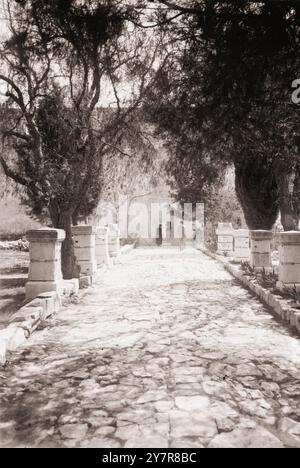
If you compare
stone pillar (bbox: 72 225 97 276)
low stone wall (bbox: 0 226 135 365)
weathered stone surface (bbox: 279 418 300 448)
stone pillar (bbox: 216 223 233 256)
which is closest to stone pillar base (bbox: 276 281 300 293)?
low stone wall (bbox: 0 226 135 365)

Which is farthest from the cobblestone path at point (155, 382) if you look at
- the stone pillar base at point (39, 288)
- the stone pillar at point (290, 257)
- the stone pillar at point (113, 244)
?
the stone pillar at point (113, 244)

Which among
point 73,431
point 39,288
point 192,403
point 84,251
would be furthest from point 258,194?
point 73,431

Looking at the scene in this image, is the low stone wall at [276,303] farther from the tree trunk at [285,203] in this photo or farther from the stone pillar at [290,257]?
the tree trunk at [285,203]

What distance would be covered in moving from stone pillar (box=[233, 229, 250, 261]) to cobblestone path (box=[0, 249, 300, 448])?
280 inches

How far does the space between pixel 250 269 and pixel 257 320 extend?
14.9 feet

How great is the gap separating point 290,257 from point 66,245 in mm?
5184

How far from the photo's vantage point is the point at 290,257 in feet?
25.0

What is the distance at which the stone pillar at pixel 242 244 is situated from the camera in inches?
553

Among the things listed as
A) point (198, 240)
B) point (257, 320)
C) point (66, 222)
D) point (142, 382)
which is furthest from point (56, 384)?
point (198, 240)

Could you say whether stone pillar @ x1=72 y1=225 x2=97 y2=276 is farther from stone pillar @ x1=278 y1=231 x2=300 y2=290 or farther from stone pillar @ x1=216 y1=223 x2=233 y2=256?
stone pillar @ x1=216 y1=223 x2=233 y2=256

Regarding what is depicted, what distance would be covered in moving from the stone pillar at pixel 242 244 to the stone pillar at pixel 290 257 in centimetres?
631

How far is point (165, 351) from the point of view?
481 cm

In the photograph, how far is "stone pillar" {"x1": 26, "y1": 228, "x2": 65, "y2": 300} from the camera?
7.44 m

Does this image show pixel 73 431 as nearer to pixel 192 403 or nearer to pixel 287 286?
pixel 192 403
